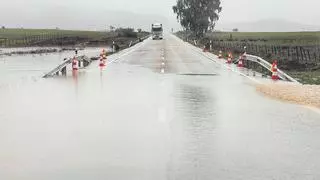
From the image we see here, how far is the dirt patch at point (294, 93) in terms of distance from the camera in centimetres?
1700

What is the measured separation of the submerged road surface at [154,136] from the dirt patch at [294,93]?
694 mm

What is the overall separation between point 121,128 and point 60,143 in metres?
1.80

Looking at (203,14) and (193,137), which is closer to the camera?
(193,137)

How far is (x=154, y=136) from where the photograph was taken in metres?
10.5

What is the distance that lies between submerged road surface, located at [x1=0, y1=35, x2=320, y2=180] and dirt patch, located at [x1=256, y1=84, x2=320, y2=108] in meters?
0.69

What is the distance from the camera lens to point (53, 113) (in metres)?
13.7

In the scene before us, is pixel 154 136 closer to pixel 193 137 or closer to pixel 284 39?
pixel 193 137

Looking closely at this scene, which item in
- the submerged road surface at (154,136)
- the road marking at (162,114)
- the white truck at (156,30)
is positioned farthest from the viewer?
the white truck at (156,30)

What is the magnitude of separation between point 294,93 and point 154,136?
9.66 metres

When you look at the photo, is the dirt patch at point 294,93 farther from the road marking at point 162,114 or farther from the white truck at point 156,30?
the white truck at point 156,30

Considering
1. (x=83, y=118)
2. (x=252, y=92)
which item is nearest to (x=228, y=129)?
(x=83, y=118)

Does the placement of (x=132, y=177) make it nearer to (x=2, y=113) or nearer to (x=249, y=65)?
(x=2, y=113)

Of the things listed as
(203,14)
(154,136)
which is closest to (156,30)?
(203,14)


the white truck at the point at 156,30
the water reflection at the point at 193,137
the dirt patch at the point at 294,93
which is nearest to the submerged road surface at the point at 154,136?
the water reflection at the point at 193,137
